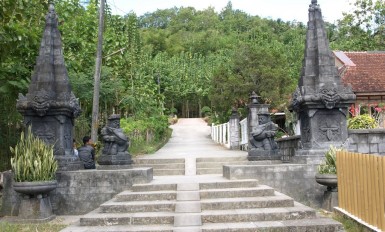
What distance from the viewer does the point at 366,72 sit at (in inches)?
882

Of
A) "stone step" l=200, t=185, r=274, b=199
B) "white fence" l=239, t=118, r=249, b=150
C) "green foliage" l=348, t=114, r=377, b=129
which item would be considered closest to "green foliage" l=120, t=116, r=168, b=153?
"white fence" l=239, t=118, r=249, b=150

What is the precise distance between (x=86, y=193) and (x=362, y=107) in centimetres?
1657

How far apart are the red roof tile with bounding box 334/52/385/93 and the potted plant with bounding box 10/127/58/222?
17.0 m

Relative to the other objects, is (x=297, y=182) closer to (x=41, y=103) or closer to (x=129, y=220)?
(x=129, y=220)

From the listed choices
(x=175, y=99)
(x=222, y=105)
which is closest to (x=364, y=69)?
(x=222, y=105)

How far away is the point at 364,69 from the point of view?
893 inches

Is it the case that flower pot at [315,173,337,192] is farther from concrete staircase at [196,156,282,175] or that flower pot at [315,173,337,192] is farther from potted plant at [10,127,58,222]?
potted plant at [10,127,58,222]

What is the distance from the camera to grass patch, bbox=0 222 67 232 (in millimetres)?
7391

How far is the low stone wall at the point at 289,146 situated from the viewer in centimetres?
1105

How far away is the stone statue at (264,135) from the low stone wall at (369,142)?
76.8 inches

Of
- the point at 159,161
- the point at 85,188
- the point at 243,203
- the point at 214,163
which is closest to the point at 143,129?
the point at 159,161

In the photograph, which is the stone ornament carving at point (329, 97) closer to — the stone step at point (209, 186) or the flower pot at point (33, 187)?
the stone step at point (209, 186)

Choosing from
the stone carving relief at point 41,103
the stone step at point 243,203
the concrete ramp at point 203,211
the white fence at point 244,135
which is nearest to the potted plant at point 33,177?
the stone carving relief at point 41,103

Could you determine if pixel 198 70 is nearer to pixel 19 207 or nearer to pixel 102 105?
pixel 102 105
